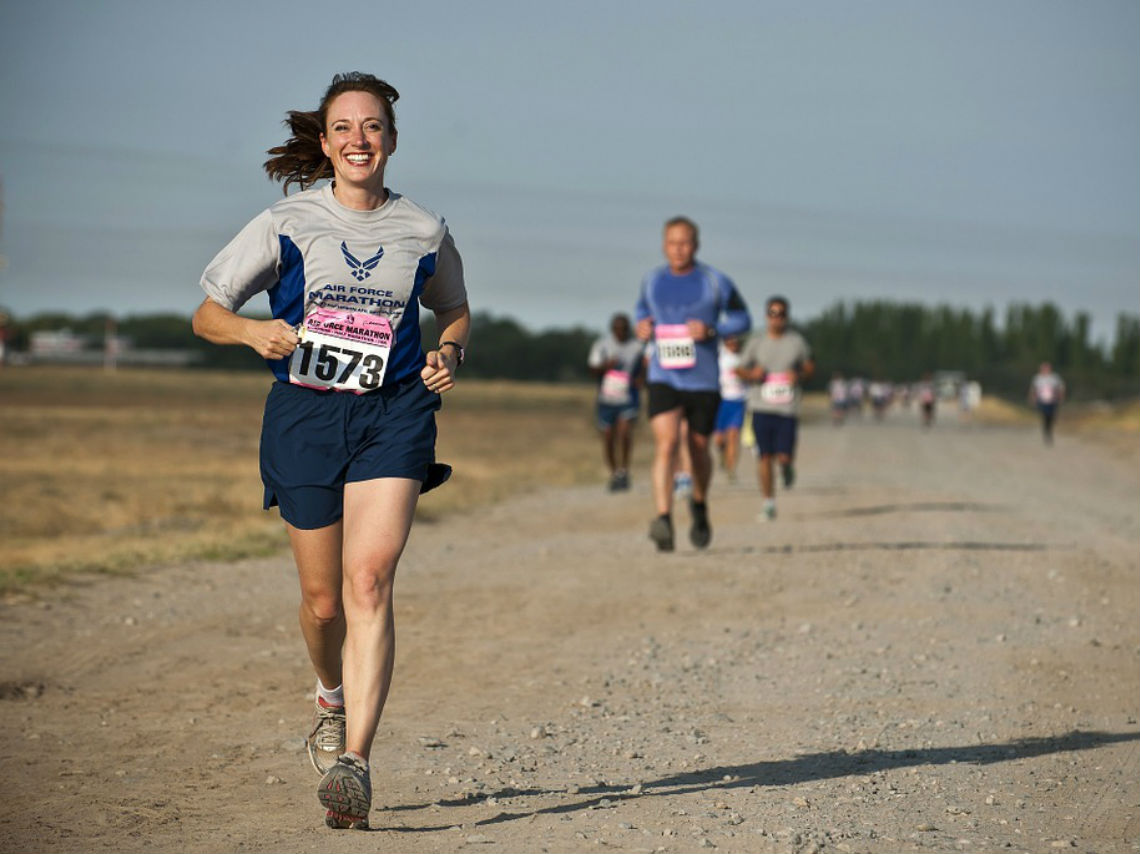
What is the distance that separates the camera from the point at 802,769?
6000 millimetres

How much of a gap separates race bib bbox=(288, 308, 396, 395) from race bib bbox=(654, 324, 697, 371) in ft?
22.0

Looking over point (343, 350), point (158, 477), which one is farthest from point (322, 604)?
point (158, 477)

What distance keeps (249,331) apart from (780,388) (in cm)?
1113

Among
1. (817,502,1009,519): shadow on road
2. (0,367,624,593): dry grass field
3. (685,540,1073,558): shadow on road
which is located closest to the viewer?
(685,540,1073,558): shadow on road

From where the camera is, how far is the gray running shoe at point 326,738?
5.57 metres

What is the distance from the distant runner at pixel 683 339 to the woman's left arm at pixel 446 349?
6.22 m

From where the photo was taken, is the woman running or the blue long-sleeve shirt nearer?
the woman running

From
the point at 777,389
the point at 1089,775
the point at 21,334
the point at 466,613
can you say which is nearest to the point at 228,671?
the point at 466,613

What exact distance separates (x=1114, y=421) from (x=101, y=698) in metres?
60.5

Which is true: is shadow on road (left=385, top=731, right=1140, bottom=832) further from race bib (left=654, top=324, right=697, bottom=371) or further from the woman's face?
race bib (left=654, top=324, right=697, bottom=371)

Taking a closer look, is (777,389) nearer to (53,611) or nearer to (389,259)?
(53,611)

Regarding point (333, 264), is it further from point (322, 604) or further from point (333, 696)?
point (333, 696)

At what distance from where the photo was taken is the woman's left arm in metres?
5.30

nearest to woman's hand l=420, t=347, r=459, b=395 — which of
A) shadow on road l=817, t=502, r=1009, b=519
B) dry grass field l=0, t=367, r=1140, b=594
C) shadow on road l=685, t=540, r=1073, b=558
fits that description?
dry grass field l=0, t=367, r=1140, b=594
